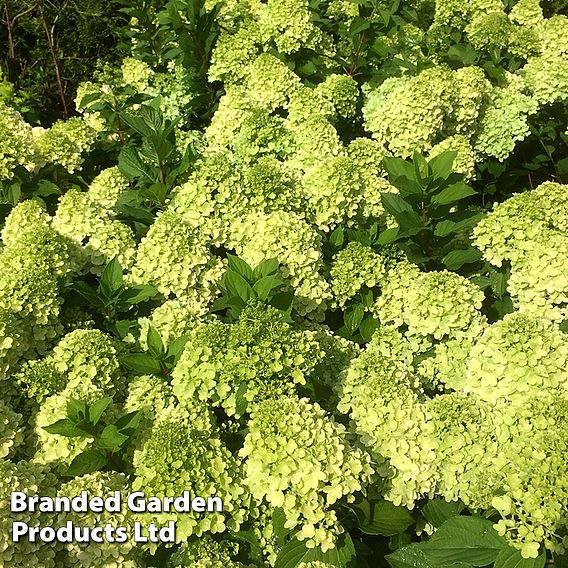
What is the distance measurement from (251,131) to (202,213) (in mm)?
822

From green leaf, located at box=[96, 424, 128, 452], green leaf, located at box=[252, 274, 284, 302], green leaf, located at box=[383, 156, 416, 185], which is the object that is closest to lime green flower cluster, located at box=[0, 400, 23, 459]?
green leaf, located at box=[96, 424, 128, 452]

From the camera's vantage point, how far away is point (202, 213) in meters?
2.77

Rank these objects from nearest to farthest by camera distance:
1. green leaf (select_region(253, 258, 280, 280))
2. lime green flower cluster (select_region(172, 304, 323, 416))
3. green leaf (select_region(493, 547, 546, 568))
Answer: green leaf (select_region(493, 547, 546, 568)), lime green flower cluster (select_region(172, 304, 323, 416)), green leaf (select_region(253, 258, 280, 280))

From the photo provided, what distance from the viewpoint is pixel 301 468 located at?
5.81 feet

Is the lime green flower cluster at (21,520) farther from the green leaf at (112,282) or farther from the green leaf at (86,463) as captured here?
the green leaf at (112,282)

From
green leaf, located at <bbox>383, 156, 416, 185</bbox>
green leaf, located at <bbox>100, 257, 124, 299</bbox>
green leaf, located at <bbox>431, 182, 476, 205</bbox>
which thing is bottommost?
green leaf, located at <bbox>100, 257, 124, 299</bbox>

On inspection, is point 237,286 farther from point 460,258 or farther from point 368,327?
point 460,258

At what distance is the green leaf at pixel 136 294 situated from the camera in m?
2.58

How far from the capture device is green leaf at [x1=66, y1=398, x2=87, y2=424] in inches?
81.5

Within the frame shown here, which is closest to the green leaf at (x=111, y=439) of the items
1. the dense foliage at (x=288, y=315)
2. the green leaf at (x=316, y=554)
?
the dense foliage at (x=288, y=315)

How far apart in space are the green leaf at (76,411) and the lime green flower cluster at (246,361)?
0.33 m

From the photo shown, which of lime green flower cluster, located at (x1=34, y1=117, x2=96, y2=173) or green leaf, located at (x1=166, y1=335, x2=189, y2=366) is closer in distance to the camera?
green leaf, located at (x1=166, y1=335, x2=189, y2=366)

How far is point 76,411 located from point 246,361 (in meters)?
0.64

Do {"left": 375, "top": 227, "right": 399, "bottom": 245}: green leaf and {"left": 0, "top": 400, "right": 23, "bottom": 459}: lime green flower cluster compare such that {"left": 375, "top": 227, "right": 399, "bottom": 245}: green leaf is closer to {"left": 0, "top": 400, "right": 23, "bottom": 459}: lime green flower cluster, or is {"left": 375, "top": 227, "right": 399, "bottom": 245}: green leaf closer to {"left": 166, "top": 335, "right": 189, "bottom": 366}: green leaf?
{"left": 166, "top": 335, "right": 189, "bottom": 366}: green leaf
